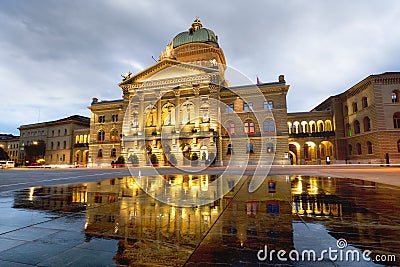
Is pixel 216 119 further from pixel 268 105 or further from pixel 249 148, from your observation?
pixel 268 105

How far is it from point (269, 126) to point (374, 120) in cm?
1476

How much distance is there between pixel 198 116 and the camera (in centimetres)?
3838

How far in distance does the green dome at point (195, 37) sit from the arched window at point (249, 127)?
2050 centimetres

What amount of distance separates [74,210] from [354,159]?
43.6m

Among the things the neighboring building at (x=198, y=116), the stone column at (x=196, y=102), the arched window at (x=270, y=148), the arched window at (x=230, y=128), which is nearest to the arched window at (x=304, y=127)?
the neighboring building at (x=198, y=116)

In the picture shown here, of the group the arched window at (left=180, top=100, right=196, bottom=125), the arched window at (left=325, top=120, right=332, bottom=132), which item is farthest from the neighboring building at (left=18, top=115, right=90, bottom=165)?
the arched window at (left=325, top=120, right=332, bottom=132)

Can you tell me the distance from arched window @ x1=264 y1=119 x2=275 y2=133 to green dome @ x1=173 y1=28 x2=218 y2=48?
22.1 meters

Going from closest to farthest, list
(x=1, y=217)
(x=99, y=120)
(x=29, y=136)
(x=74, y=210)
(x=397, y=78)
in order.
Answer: (x=1, y=217), (x=74, y=210), (x=397, y=78), (x=99, y=120), (x=29, y=136)

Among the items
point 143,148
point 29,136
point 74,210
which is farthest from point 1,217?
point 29,136

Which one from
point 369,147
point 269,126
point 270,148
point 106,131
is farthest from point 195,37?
point 369,147

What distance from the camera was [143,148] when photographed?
40781 millimetres

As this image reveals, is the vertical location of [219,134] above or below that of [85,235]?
above

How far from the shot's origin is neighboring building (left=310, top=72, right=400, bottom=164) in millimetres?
32250

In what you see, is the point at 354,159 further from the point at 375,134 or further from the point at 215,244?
the point at 215,244
